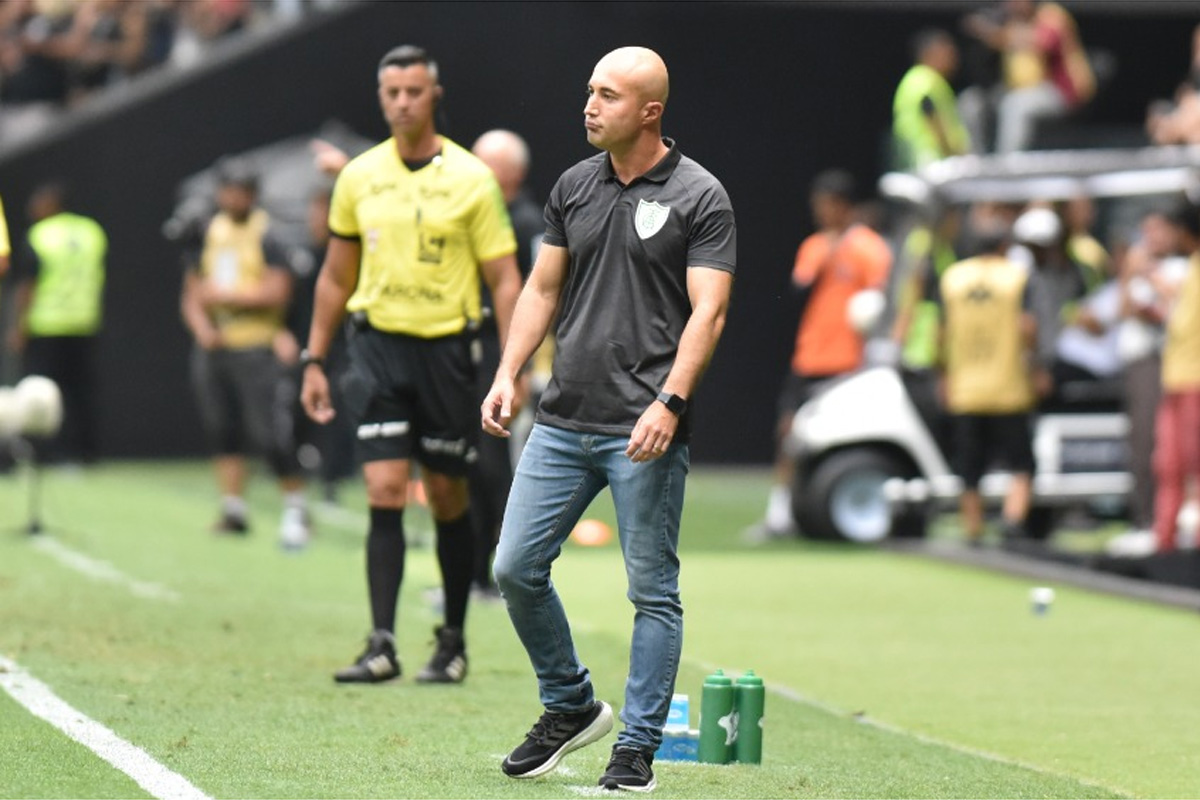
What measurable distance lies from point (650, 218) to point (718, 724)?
5.18 ft

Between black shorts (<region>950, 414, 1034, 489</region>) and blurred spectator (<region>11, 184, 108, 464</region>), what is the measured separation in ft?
29.6

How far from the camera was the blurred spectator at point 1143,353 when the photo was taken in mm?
15039

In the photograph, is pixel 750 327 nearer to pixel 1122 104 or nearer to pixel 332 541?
pixel 1122 104

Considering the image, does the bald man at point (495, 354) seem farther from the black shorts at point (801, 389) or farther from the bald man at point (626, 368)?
the black shorts at point (801, 389)

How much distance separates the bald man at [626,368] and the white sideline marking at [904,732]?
Result: 148 cm

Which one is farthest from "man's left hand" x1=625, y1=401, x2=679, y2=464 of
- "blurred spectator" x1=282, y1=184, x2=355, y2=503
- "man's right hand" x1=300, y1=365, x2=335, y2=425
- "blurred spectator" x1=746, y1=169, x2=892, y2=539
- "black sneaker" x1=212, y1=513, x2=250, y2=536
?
"blurred spectator" x1=746, y1=169, x2=892, y2=539

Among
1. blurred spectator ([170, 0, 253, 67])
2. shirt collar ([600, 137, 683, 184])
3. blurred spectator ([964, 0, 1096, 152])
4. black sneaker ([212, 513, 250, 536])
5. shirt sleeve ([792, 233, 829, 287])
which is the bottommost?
black sneaker ([212, 513, 250, 536])

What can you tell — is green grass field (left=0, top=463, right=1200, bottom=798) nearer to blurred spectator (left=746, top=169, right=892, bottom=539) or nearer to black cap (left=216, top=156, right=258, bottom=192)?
blurred spectator (left=746, top=169, right=892, bottom=539)

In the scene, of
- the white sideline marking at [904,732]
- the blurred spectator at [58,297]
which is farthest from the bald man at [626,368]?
the blurred spectator at [58,297]

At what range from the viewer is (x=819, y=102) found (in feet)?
82.6

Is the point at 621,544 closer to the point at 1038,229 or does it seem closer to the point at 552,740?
the point at 552,740

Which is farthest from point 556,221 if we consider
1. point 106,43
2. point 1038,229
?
point 106,43

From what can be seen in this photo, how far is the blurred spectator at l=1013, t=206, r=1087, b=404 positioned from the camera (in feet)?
54.9

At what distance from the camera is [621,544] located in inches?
280
